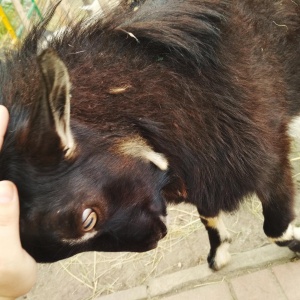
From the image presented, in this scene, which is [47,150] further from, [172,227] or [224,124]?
[172,227]

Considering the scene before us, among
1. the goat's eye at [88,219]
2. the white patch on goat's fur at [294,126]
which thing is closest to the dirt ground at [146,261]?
the white patch on goat's fur at [294,126]

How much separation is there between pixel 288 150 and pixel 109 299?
1.61 m

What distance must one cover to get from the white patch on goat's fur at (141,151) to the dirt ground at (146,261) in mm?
1442

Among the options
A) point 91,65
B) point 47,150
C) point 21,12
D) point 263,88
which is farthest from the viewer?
point 21,12

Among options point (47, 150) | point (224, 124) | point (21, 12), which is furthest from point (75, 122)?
point (21, 12)

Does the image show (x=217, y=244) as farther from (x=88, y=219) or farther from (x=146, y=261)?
(x=88, y=219)

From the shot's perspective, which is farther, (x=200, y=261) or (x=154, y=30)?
(x=200, y=261)

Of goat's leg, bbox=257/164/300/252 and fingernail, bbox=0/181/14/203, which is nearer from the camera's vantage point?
fingernail, bbox=0/181/14/203

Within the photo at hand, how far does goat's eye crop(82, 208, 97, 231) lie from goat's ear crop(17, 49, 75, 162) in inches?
8.1

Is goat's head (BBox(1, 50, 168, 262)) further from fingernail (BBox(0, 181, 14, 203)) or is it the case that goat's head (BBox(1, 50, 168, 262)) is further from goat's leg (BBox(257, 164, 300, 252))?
goat's leg (BBox(257, 164, 300, 252))

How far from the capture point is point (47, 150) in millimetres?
1485

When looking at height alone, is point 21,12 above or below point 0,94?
below

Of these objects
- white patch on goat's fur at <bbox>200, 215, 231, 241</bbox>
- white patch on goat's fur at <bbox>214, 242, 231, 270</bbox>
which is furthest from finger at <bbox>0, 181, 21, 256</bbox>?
white patch on goat's fur at <bbox>214, 242, 231, 270</bbox>

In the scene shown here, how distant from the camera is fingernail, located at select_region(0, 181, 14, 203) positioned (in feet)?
4.54
